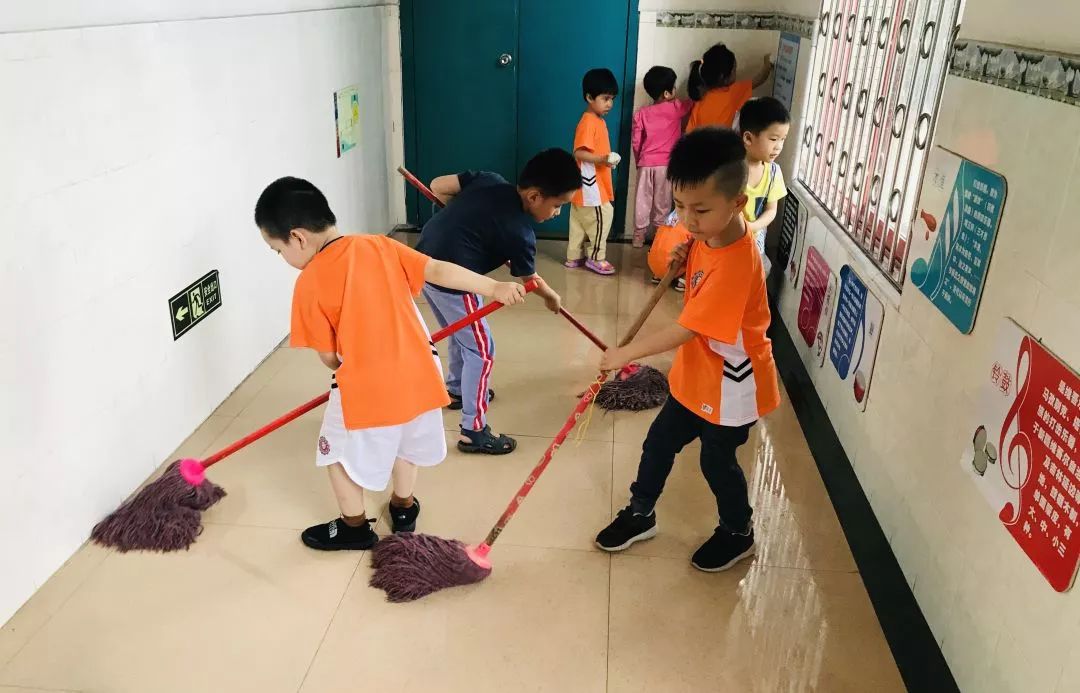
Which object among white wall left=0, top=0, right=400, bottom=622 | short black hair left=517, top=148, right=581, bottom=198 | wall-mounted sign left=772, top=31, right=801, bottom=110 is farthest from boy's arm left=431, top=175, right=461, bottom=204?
wall-mounted sign left=772, top=31, right=801, bottom=110

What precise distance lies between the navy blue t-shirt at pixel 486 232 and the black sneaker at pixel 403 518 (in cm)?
75

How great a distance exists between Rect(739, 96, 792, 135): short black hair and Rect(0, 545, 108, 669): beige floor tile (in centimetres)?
261

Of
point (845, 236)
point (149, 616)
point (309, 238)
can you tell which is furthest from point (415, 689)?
point (845, 236)

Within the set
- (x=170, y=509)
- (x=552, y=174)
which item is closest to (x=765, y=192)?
(x=552, y=174)

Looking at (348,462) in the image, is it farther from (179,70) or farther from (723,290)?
(179,70)

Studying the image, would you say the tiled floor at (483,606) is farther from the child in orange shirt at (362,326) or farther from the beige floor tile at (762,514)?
the child in orange shirt at (362,326)

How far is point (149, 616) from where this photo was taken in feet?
6.76

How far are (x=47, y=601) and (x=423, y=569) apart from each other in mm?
958

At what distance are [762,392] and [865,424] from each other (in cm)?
58

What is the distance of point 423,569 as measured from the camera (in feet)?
7.09

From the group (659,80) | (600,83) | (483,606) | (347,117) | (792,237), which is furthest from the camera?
(659,80)

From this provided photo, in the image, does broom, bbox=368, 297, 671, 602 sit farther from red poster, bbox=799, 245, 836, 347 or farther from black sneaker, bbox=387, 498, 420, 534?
red poster, bbox=799, 245, 836, 347

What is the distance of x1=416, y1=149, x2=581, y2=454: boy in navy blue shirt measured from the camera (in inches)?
101

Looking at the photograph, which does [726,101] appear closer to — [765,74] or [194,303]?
[765,74]
